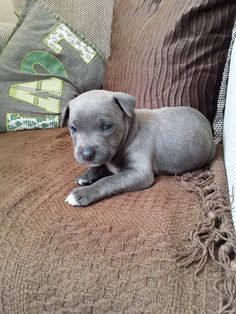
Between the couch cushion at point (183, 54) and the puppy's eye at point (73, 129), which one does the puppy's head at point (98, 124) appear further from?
the couch cushion at point (183, 54)

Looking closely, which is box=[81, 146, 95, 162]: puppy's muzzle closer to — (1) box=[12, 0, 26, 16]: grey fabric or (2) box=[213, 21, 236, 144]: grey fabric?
(2) box=[213, 21, 236, 144]: grey fabric

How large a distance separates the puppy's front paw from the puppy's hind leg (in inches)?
4.9

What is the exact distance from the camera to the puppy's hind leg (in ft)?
3.83

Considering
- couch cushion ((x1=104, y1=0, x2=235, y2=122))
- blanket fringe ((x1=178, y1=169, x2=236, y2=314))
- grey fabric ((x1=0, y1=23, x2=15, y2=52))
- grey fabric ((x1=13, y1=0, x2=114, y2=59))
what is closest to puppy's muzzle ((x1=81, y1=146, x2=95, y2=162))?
blanket fringe ((x1=178, y1=169, x2=236, y2=314))

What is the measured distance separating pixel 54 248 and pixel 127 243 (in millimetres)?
159

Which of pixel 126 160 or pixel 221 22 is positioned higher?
pixel 221 22

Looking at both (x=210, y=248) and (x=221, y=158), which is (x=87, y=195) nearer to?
(x=210, y=248)

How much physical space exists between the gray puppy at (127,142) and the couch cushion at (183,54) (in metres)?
0.11

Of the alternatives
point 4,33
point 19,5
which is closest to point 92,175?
point 4,33

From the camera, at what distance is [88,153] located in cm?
106

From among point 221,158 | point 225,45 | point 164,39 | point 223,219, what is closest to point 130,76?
point 164,39

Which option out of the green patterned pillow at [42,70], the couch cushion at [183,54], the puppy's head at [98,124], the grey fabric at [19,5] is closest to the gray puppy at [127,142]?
the puppy's head at [98,124]

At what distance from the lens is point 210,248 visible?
33.4 inches

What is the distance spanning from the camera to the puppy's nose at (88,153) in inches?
41.9
